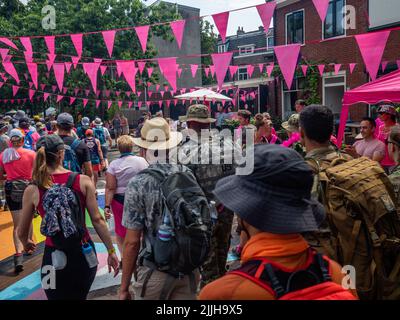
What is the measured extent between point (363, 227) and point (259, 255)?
129cm

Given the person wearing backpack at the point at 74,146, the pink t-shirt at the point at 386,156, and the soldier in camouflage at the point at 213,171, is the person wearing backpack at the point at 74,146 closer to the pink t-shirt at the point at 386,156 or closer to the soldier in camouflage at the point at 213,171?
the soldier in camouflage at the point at 213,171

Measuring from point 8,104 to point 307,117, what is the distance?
1163 inches

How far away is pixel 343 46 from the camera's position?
16094 mm

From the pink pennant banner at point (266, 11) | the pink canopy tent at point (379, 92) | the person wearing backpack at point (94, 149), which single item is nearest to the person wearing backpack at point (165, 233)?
the pink canopy tent at point (379, 92)

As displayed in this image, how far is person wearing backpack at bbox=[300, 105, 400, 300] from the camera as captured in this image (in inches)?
90.0

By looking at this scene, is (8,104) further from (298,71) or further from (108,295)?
(108,295)

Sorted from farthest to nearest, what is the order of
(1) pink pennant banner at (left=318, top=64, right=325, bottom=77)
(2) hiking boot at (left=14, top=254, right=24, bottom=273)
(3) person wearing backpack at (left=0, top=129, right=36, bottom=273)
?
(1) pink pennant banner at (left=318, top=64, right=325, bottom=77) → (3) person wearing backpack at (left=0, top=129, right=36, bottom=273) → (2) hiking boot at (left=14, top=254, right=24, bottom=273)

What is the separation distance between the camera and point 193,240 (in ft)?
7.20

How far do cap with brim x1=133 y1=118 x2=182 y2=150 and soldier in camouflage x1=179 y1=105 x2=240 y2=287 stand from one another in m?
0.44

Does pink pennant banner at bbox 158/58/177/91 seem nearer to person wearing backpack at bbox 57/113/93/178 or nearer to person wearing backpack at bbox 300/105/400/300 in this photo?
person wearing backpack at bbox 57/113/93/178

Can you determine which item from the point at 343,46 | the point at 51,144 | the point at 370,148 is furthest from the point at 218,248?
the point at 343,46

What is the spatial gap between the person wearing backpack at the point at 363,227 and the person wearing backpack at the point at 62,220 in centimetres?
170

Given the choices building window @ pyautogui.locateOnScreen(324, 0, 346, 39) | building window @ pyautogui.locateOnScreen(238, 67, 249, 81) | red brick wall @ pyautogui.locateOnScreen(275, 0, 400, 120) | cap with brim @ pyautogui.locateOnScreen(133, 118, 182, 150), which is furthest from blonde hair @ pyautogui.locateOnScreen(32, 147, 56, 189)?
building window @ pyautogui.locateOnScreen(238, 67, 249, 81)

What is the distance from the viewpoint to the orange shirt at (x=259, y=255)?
124 cm
